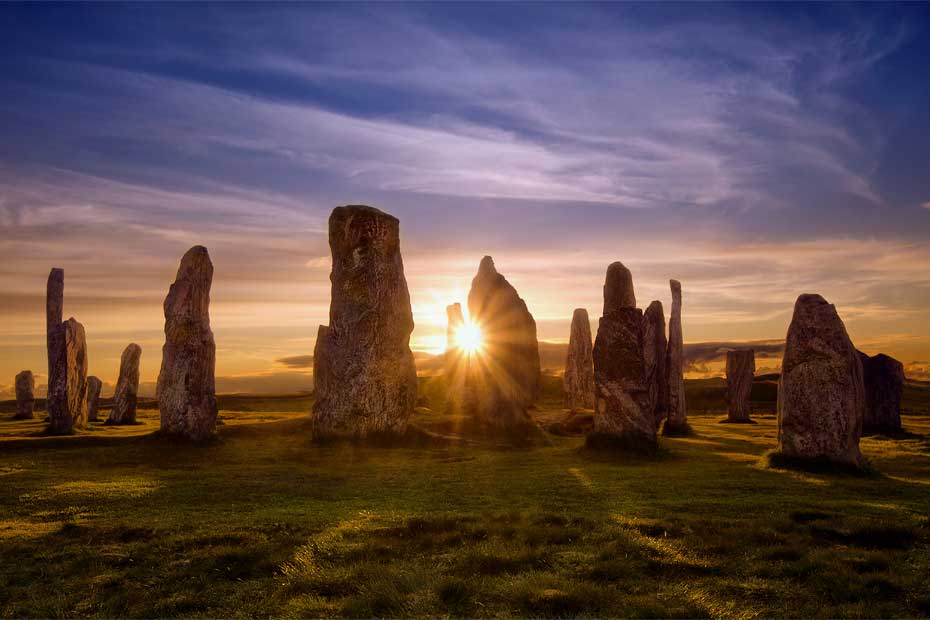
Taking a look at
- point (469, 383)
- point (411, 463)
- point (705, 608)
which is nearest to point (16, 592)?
point (705, 608)

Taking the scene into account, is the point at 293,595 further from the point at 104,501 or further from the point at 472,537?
the point at 104,501

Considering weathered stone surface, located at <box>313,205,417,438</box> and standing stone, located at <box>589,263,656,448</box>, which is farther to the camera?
weathered stone surface, located at <box>313,205,417,438</box>

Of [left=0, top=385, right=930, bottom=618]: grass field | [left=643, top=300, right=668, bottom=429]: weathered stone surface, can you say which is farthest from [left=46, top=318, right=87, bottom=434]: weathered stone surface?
[left=643, top=300, right=668, bottom=429]: weathered stone surface

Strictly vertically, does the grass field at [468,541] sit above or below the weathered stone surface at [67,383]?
below

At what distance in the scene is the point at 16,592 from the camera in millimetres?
9617

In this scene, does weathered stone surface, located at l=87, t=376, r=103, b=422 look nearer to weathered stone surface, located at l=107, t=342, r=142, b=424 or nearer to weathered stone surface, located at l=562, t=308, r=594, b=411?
weathered stone surface, located at l=107, t=342, r=142, b=424

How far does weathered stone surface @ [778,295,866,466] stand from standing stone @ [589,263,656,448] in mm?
4504

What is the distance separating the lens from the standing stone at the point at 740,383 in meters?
38.3

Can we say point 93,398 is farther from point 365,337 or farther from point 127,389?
point 365,337

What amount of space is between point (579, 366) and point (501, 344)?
8576 millimetres

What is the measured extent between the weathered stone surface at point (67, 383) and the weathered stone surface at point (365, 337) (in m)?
12.2

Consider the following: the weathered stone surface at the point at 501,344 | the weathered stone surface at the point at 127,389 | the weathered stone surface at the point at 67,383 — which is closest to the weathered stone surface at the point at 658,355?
the weathered stone surface at the point at 501,344

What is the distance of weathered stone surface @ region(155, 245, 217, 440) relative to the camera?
2581cm

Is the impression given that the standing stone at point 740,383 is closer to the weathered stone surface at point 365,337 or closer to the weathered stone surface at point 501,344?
the weathered stone surface at point 501,344
